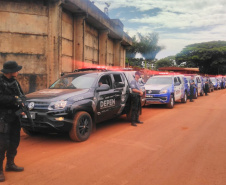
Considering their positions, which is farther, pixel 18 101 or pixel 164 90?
pixel 164 90

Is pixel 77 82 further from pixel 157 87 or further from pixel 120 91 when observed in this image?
pixel 157 87

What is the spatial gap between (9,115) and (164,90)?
30.9ft

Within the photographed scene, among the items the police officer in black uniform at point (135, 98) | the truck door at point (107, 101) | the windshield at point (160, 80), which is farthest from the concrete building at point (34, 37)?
the truck door at point (107, 101)

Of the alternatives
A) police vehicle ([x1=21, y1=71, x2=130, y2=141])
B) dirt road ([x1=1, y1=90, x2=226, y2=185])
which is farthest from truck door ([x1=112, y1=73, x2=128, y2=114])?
dirt road ([x1=1, y1=90, x2=226, y2=185])

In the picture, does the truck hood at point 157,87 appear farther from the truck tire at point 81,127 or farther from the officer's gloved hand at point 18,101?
the officer's gloved hand at point 18,101

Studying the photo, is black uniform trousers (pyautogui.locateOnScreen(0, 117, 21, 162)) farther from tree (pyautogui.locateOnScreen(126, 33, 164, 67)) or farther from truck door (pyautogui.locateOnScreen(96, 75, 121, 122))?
tree (pyautogui.locateOnScreen(126, 33, 164, 67))

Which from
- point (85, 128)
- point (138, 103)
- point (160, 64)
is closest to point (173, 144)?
point (85, 128)

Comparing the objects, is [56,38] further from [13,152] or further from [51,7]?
[13,152]

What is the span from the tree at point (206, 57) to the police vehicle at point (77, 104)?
5464 cm

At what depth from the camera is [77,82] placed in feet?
22.8

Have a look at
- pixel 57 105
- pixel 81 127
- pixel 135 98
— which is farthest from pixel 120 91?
pixel 57 105

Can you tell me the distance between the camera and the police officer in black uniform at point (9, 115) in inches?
152

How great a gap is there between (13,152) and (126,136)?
319cm

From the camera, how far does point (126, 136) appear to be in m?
6.56
